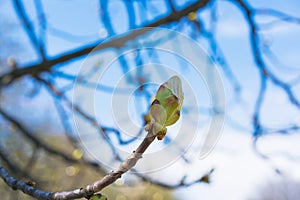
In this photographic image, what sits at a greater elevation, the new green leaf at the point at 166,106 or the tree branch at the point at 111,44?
the new green leaf at the point at 166,106

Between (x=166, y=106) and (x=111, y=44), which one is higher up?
(x=166, y=106)

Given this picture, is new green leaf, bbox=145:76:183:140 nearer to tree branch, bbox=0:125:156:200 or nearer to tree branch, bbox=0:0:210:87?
tree branch, bbox=0:125:156:200

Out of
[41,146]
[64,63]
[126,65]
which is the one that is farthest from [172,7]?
[41,146]

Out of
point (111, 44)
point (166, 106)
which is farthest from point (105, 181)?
point (111, 44)

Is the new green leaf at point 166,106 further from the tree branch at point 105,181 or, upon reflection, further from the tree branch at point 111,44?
the tree branch at point 111,44

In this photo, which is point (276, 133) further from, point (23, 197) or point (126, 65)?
point (23, 197)

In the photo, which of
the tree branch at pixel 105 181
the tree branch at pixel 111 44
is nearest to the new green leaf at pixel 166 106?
the tree branch at pixel 105 181

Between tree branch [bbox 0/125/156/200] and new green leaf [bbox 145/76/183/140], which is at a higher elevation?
new green leaf [bbox 145/76/183/140]

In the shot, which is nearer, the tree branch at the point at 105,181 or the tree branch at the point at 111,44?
the tree branch at the point at 105,181

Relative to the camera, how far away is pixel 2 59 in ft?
8.32

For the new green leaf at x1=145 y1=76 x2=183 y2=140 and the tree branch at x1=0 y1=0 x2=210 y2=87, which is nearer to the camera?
the new green leaf at x1=145 y1=76 x2=183 y2=140

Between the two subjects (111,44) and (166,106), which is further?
(111,44)

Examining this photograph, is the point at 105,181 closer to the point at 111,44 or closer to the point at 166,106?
the point at 166,106

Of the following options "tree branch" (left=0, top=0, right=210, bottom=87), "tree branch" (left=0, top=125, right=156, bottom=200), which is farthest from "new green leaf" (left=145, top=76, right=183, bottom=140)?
"tree branch" (left=0, top=0, right=210, bottom=87)
